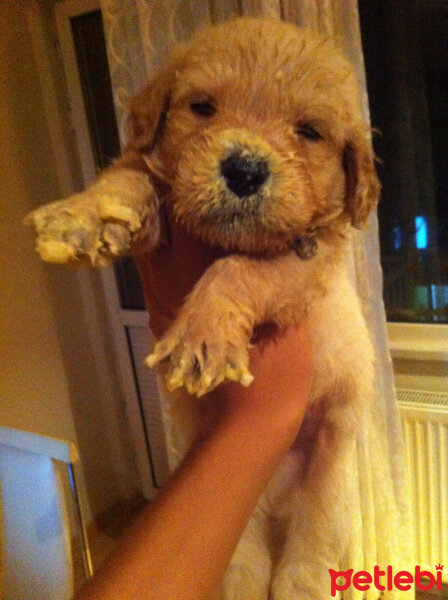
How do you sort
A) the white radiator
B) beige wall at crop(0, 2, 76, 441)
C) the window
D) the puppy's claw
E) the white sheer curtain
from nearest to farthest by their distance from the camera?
1. the puppy's claw
2. the white sheer curtain
3. the window
4. the white radiator
5. beige wall at crop(0, 2, 76, 441)

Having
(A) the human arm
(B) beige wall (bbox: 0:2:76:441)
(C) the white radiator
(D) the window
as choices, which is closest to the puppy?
(A) the human arm

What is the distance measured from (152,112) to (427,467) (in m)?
2.02

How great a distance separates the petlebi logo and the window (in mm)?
1228

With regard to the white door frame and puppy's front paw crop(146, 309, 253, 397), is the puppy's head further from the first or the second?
the white door frame

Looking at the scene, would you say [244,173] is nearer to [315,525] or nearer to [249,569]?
[315,525]

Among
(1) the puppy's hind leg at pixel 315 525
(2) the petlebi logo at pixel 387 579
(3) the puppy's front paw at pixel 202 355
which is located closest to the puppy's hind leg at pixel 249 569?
(1) the puppy's hind leg at pixel 315 525

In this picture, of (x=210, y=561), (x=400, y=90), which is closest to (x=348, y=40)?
(x=400, y=90)

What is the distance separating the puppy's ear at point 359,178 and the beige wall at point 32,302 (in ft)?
7.13

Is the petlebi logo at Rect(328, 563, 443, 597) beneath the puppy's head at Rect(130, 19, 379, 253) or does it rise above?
beneath

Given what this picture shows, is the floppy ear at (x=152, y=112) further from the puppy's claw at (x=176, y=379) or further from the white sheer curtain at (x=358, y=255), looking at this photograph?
the white sheer curtain at (x=358, y=255)

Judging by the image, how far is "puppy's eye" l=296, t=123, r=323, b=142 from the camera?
3.08ft

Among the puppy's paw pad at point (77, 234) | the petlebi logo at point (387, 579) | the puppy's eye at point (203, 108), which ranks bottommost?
the petlebi logo at point (387, 579)

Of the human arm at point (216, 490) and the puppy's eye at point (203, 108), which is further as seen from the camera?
the puppy's eye at point (203, 108)

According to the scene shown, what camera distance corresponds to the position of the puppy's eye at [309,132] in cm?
94
